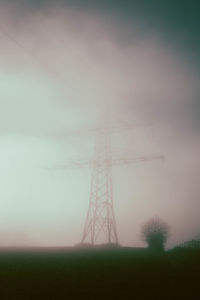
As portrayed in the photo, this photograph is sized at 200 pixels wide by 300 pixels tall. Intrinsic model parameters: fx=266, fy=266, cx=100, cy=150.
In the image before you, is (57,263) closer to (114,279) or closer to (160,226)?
(114,279)

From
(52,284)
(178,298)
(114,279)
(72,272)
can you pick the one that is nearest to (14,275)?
(52,284)

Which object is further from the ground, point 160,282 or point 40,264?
point 40,264

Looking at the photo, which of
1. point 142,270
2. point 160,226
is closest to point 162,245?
point 160,226

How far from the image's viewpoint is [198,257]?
27.2m

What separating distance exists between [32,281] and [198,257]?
2226 centimetres

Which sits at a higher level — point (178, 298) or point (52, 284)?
point (52, 284)

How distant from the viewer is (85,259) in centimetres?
1474

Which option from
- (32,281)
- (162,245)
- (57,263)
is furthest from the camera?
(162,245)

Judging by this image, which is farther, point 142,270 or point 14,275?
point 142,270

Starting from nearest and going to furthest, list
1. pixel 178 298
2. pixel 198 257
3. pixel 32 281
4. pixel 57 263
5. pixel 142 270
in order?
1. pixel 32 281
2. pixel 178 298
3. pixel 57 263
4. pixel 142 270
5. pixel 198 257

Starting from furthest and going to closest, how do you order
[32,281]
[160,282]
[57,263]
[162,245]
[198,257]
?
[162,245] < [198,257] < [160,282] < [57,263] < [32,281]

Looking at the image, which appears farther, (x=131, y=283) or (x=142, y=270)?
(x=142, y=270)

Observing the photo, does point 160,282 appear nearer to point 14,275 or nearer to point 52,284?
point 52,284

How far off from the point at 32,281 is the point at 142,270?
768 cm
